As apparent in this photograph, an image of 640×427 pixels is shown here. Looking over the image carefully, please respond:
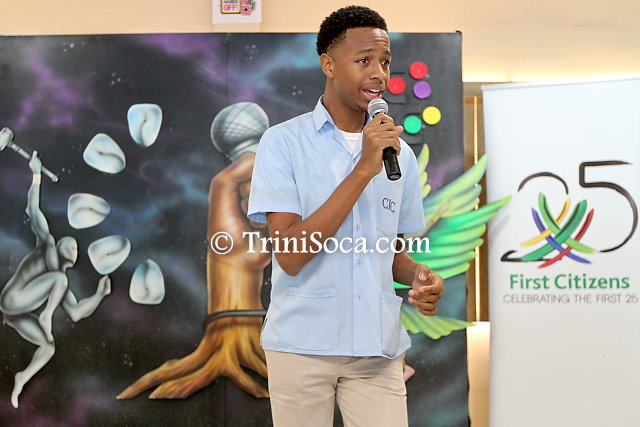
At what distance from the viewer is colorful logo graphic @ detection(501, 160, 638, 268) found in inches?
140

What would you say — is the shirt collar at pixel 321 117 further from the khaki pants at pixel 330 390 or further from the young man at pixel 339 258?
the khaki pants at pixel 330 390

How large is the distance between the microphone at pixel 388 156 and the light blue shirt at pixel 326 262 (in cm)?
11

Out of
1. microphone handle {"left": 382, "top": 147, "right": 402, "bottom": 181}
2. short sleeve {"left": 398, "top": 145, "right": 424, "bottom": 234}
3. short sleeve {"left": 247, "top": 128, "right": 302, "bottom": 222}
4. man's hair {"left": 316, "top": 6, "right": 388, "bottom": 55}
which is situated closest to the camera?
microphone handle {"left": 382, "top": 147, "right": 402, "bottom": 181}

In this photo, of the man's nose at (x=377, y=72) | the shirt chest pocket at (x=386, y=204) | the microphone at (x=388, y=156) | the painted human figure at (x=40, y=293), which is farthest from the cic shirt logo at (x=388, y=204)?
the painted human figure at (x=40, y=293)

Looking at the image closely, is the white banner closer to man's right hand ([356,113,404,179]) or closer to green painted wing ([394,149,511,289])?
green painted wing ([394,149,511,289])

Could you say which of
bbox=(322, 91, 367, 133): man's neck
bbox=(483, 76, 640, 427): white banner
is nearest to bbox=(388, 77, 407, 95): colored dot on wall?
bbox=(483, 76, 640, 427): white banner

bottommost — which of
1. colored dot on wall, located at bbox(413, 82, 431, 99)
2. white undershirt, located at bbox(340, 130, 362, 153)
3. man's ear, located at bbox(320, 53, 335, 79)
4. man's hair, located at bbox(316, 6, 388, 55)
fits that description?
white undershirt, located at bbox(340, 130, 362, 153)

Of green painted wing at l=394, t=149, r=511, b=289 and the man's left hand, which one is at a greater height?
green painted wing at l=394, t=149, r=511, b=289

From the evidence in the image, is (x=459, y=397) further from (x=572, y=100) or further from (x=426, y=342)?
(x=572, y=100)

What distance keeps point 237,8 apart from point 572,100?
1.81 meters

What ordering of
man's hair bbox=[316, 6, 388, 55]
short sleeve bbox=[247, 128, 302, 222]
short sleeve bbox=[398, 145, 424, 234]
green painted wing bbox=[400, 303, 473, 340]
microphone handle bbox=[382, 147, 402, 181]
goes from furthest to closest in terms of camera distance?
green painted wing bbox=[400, 303, 473, 340]
short sleeve bbox=[398, 145, 424, 234]
man's hair bbox=[316, 6, 388, 55]
short sleeve bbox=[247, 128, 302, 222]
microphone handle bbox=[382, 147, 402, 181]

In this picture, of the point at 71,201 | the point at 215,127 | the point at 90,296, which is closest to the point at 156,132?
the point at 215,127

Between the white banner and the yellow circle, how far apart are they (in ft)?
1.27

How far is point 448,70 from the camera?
3541 millimetres
